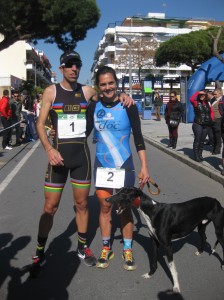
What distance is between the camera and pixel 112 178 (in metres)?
3.82

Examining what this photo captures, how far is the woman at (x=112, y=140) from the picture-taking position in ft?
12.4

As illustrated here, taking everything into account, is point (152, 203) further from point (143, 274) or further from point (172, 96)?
point (172, 96)

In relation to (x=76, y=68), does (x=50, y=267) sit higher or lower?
lower

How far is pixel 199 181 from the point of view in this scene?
328 inches

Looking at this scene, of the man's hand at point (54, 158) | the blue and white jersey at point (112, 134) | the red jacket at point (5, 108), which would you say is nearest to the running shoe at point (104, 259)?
the blue and white jersey at point (112, 134)

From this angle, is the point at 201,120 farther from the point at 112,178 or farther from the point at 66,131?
the point at 66,131

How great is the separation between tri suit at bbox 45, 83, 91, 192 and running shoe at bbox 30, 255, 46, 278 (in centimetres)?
72

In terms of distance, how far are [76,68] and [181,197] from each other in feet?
12.5

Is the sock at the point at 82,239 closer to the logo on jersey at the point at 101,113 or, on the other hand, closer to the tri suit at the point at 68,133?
the tri suit at the point at 68,133

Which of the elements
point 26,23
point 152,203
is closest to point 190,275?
point 152,203

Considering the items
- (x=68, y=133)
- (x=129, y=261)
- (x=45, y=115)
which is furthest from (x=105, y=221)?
(x=45, y=115)

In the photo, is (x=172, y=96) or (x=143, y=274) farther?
(x=172, y=96)

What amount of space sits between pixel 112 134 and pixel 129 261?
1.31 m

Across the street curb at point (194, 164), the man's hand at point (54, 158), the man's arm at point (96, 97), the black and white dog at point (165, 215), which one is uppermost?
the man's arm at point (96, 97)
